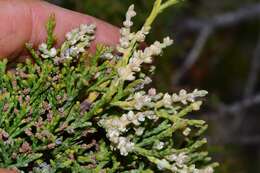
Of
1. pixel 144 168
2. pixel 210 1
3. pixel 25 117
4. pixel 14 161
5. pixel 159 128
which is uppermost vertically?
pixel 210 1

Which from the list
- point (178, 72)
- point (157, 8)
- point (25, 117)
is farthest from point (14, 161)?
point (178, 72)

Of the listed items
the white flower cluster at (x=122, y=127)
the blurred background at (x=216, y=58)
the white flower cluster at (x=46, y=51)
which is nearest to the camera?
the white flower cluster at (x=122, y=127)

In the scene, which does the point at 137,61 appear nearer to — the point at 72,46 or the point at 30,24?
the point at 72,46

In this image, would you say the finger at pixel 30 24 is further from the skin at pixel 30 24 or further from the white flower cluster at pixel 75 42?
the white flower cluster at pixel 75 42

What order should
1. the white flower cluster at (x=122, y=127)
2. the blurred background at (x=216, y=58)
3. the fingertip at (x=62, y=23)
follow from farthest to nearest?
the blurred background at (x=216, y=58) → the fingertip at (x=62, y=23) → the white flower cluster at (x=122, y=127)

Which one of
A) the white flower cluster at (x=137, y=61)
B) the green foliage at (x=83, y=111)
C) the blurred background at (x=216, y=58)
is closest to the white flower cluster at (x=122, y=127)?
the green foliage at (x=83, y=111)

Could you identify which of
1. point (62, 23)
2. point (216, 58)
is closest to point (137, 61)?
point (62, 23)

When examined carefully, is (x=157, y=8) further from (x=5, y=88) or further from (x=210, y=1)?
(x=210, y=1)
